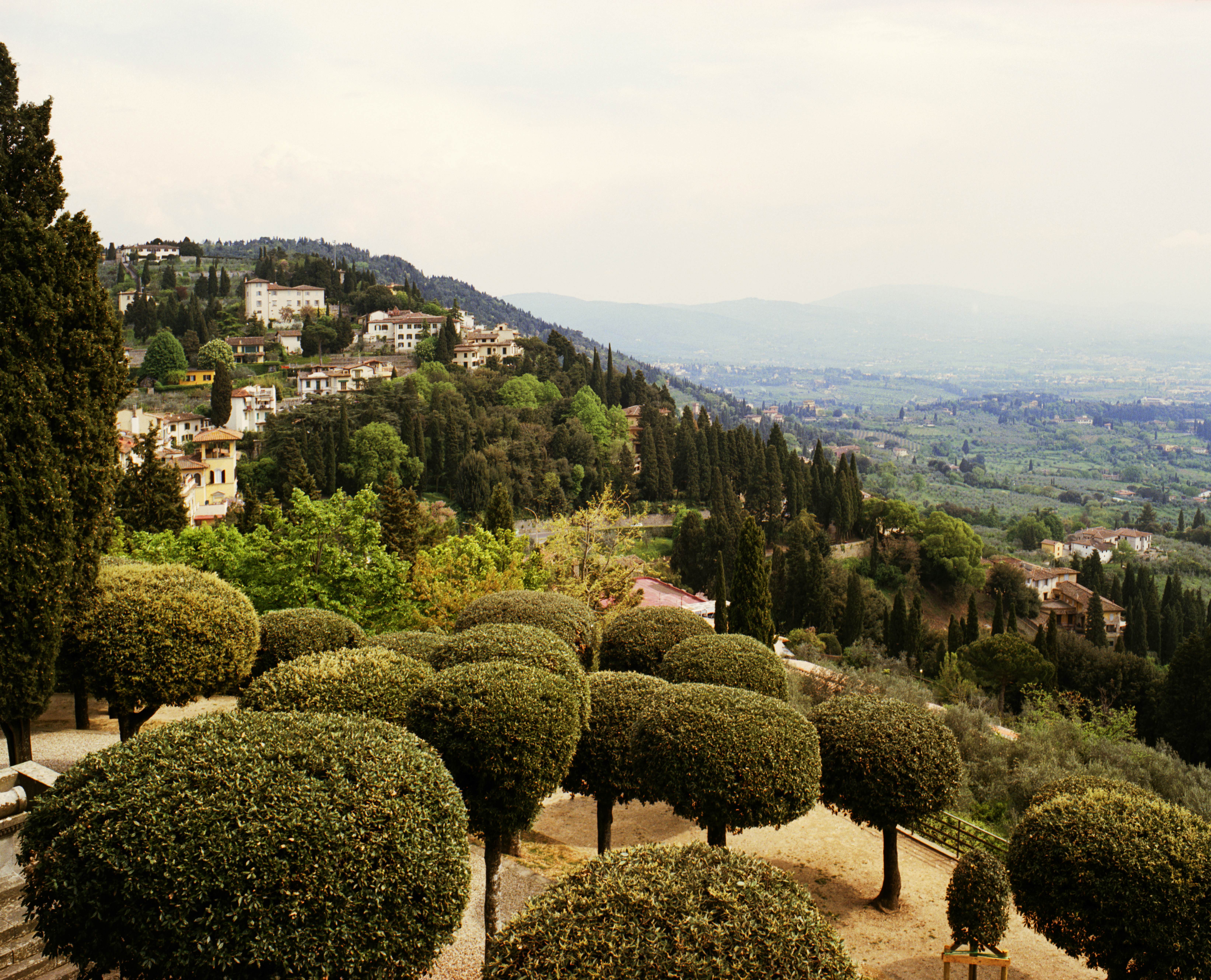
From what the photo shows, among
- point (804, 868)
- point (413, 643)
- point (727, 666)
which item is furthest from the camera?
point (727, 666)

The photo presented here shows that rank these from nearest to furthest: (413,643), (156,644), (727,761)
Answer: (727,761) → (156,644) → (413,643)

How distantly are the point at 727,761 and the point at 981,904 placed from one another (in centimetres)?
287

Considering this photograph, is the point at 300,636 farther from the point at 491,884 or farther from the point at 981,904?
the point at 981,904

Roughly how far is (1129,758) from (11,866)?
1761 cm

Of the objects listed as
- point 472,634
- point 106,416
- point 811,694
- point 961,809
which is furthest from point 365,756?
point 811,694

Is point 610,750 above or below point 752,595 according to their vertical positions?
above

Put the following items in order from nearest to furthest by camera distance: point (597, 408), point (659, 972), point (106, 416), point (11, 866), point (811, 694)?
point (659, 972)
point (11, 866)
point (106, 416)
point (811, 694)
point (597, 408)

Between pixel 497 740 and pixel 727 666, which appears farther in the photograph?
pixel 727 666

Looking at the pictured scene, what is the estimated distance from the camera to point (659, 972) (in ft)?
15.1

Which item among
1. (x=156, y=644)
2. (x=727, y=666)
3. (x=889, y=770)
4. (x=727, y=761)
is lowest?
(x=889, y=770)

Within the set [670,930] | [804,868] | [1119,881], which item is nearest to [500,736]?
[670,930]

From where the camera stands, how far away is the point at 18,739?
32.3ft

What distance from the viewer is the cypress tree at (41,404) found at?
911 centimetres

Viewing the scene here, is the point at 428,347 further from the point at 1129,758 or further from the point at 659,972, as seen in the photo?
the point at 659,972
